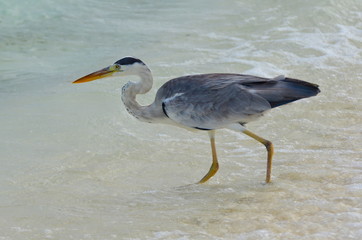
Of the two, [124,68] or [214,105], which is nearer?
[214,105]

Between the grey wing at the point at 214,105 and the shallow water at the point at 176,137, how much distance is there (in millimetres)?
526

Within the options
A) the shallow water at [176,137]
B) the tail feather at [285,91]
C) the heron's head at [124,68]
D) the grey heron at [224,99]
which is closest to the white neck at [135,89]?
the heron's head at [124,68]

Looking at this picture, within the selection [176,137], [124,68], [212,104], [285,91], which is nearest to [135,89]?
[124,68]

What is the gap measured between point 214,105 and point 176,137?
1.40 m

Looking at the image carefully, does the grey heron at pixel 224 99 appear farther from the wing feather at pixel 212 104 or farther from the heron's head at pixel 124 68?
the heron's head at pixel 124 68

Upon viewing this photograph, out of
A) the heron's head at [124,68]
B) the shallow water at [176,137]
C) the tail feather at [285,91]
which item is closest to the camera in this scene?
the shallow water at [176,137]

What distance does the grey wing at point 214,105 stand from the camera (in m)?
5.93

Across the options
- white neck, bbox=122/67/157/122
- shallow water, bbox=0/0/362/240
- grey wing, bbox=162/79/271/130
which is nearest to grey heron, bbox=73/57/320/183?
grey wing, bbox=162/79/271/130

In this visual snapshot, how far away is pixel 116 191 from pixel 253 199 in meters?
1.15

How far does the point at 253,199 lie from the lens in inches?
213

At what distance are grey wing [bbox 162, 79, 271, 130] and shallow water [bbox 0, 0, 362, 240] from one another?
0.53 m

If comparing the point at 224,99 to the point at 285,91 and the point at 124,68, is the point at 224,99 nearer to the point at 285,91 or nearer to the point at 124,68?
the point at 285,91

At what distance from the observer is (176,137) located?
728 centimetres

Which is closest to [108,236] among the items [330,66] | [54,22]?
[330,66]
